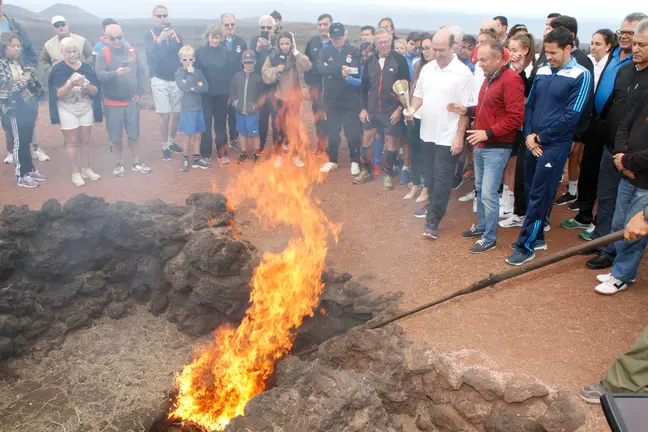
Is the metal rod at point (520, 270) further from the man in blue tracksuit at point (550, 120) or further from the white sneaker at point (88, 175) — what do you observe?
the white sneaker at point (88, 175)

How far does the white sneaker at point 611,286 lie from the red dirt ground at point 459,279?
0.28 ft

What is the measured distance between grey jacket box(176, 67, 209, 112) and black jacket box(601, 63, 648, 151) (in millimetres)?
7057

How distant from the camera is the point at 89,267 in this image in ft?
23.7

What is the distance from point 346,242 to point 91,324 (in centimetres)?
379

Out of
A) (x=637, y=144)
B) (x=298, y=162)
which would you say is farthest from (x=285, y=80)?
(x=637, y=144)

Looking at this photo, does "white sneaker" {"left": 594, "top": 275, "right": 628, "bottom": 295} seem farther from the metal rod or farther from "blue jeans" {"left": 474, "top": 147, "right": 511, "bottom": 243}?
"blue jeans" {"left": 474, "top": 147, "right": 511, "bottom": 243}

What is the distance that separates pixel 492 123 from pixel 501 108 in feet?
0.70

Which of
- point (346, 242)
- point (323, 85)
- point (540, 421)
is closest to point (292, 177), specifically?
point (323, 85)

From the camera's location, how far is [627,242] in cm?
564

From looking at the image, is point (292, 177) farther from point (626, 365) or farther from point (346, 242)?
point (626, 365)

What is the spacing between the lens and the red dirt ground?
5051 mm

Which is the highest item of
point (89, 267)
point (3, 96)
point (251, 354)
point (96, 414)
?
point (3, 96)

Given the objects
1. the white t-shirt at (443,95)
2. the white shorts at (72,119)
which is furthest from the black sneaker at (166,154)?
the white t-shirt at (443,95)

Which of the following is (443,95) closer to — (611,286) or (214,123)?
(611,286)
